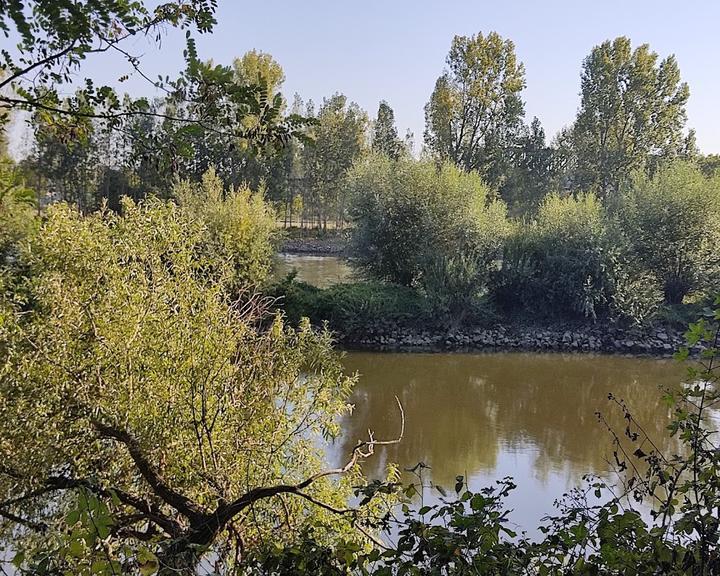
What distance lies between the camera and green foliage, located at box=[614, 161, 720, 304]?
715 inches

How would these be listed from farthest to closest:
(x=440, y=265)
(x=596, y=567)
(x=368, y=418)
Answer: (x=440, y=265)
(x=368, y=418)
(x=596, y=567)

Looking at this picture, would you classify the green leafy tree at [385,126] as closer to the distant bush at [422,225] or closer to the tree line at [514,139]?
the tree line at [514,139]

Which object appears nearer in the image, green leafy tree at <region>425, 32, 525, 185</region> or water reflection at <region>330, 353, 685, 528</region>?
water reflection at <region>330, 353, 685, 528</region>

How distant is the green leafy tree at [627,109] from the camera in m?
27.3

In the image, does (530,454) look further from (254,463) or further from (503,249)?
(503,249)

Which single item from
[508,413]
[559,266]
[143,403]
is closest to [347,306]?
[508,413]

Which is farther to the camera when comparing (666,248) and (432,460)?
(666,248)

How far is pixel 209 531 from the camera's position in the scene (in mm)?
3570

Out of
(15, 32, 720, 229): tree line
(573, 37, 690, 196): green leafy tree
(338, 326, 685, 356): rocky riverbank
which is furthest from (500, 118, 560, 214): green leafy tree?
(338, 326, 685, 356): rocky riverbank

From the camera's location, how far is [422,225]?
59.7 ft

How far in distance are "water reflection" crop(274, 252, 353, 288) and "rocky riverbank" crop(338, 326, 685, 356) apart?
3.60 metres

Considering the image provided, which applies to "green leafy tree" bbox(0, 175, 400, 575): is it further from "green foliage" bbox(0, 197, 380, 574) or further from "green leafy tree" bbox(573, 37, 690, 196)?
"green leafy tree" bbox(573, 37, 690, 196)

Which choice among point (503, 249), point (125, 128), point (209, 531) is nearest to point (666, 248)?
point (503, 249)

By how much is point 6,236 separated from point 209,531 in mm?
7514
